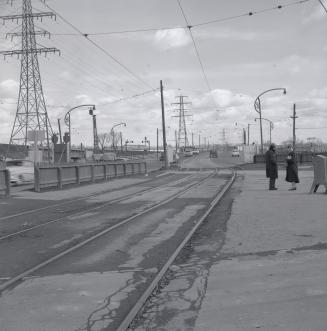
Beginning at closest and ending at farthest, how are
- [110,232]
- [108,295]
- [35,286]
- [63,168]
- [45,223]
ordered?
[108,295] → [35,286] → [110,232] → [45,223] → [63,168]

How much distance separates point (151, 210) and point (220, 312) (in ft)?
32.3

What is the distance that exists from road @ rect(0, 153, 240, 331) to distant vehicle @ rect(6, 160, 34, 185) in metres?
10.8

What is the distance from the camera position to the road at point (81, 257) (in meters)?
5.36

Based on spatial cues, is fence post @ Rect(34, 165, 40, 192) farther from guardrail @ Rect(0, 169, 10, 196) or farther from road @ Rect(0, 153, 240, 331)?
road @ Rect(0, 153, 240, 331)

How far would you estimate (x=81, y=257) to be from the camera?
832 cm

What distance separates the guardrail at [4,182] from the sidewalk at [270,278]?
11.0 m

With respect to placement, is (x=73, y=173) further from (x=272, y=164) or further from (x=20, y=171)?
(x=272, y=164)

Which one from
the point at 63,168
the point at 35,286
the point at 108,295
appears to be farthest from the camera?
the point at 63,168

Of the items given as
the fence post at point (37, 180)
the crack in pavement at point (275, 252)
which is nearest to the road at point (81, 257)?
the crack in pavement at point (275, 252)

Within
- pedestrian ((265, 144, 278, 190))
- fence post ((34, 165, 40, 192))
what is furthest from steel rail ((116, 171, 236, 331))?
fence post ((34, 165, 40, 192))

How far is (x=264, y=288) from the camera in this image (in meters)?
6.09

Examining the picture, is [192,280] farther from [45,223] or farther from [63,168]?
[63,168]

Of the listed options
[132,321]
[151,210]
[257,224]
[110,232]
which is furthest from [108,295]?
[151,210]

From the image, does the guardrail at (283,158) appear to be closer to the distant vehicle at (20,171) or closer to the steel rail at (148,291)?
the distant vehicle at (20,171)
